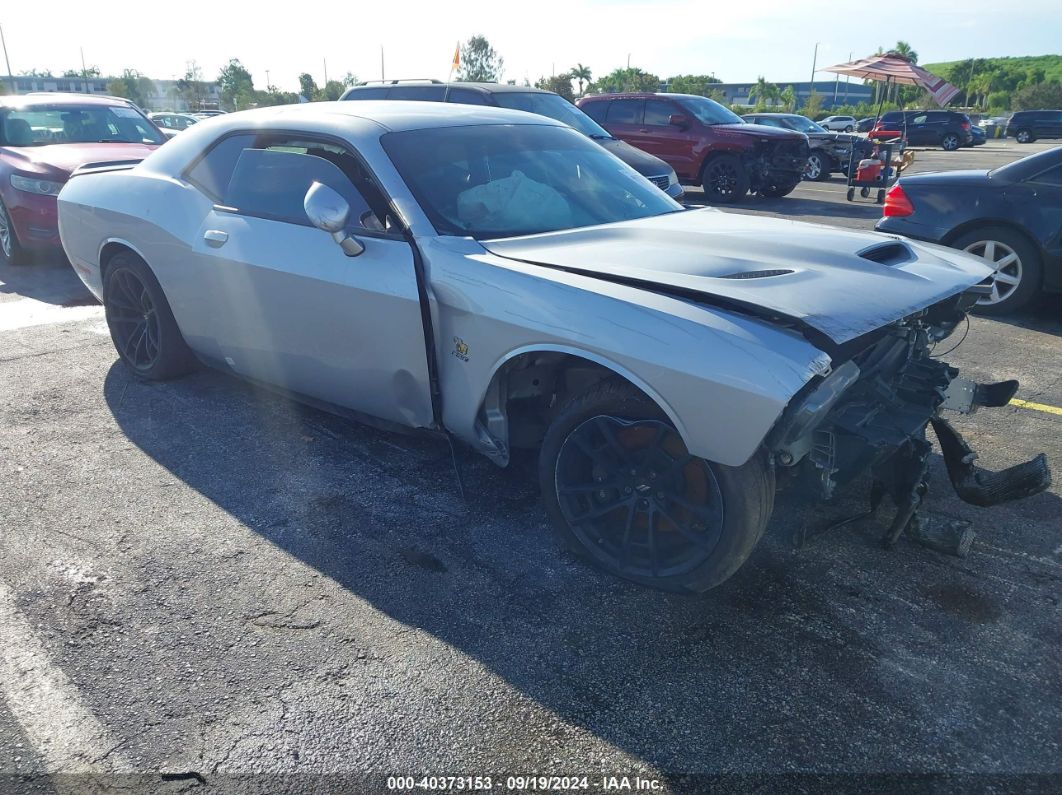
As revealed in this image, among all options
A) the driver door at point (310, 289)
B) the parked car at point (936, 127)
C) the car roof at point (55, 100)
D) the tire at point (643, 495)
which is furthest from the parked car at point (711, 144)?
the parked car at point (936, 127)

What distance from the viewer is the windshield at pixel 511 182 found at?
3.32 m

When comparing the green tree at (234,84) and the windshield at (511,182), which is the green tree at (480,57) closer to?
the green tree at (234,84)

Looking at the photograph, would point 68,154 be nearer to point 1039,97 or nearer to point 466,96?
point 466,96

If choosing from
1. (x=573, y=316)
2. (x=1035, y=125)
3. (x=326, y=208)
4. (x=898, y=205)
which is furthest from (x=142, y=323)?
(x=1035, y=125)

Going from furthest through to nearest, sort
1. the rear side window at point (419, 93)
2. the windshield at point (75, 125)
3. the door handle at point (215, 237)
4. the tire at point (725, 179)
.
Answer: the tire at point (725, 179)
the rear side window at point (419, 93)
the windshield at point (75, 125)
the door handle at point (215, 237)

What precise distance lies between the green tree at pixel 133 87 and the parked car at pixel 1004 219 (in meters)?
73.2

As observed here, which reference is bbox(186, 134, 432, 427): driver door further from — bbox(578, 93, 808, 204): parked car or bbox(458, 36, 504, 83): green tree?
bbox(458, 36, 504, 83): green tree

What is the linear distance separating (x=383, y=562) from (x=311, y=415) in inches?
61.7

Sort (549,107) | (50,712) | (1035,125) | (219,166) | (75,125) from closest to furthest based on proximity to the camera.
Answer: (50,712)
(219,166)
(75,125)
(549,107)
(1035,125)

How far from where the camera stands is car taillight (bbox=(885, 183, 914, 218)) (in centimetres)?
662

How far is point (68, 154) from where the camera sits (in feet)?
25.6

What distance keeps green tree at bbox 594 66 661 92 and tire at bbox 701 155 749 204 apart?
47509 millimetres

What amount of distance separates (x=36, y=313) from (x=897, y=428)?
20.5ft

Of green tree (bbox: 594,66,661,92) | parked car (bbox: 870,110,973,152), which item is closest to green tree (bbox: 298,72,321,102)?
green tree (bbox: 594,66,661,92)
